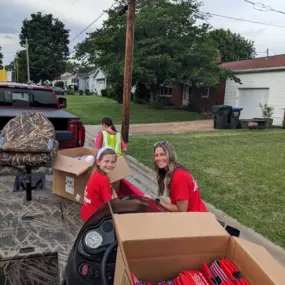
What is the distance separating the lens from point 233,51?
50.4 meters

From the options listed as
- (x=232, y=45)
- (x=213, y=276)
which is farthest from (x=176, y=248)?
(x=232, y=45)

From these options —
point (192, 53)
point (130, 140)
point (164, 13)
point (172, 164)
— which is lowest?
point (130, 140)

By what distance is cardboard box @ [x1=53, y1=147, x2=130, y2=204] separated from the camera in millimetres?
3546

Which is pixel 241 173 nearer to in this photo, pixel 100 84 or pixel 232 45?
pixel 232 45

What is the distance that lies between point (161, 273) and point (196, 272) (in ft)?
0.64

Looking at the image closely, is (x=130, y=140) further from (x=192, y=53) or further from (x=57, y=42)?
(x=57, y=42)

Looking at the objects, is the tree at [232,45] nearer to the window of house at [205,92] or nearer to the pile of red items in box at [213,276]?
the window of house at [205,92]

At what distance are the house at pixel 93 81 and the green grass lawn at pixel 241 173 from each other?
42.3 metres

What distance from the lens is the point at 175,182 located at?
2.88 m

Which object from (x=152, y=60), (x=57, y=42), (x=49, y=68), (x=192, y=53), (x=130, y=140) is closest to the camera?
(x=130, y=140)

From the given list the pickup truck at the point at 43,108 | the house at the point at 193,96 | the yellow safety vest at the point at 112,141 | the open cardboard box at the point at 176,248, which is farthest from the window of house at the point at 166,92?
the open cardboard box at the point at 176,248

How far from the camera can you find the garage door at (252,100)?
61.9ft

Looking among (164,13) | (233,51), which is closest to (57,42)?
(233,51)

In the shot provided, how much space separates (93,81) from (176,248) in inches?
2541
